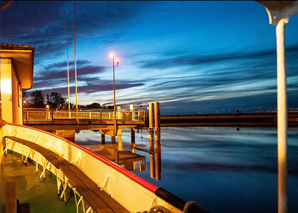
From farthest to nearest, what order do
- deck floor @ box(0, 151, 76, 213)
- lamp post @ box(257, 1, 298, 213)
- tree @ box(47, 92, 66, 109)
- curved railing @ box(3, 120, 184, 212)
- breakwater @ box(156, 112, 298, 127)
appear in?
1. tree @ box(47, 92, 66, 109)
2. breakwater @ box(156, 112, 298, 127)
3. deck floor @ box(0, 151, 76, 213)
4. curved railing @ box(3, 120, 184, 212)
5. lamp post @ box(257, 1, 298, 213)

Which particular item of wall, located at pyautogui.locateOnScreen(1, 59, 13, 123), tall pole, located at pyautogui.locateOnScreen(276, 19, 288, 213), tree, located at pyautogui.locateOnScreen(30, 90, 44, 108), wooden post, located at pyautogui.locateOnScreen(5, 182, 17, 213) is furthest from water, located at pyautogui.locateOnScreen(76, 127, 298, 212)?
tree, located at pyautogui.locateOnScreen(30, 90, 44, 108)

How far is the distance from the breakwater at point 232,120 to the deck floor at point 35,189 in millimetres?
45851

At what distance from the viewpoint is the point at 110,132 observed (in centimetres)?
2262

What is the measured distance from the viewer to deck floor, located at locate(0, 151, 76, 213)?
192 inches

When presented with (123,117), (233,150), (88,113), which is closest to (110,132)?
(123,117)

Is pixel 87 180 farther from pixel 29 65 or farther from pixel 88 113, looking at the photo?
pixel 88 113

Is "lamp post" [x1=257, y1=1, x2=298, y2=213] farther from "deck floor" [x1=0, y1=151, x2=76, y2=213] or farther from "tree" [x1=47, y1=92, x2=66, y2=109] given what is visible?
"tree" [x1=47, y1=92, x2=66, y2=109]

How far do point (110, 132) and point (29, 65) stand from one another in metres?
10.9

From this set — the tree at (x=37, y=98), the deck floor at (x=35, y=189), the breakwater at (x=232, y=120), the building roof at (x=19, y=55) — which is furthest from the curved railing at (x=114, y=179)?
the tree at (x=37, y=98)

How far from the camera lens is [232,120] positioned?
54.2 m

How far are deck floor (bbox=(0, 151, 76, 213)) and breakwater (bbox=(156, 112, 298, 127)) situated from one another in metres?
45.9

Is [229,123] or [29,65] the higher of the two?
[29,65]

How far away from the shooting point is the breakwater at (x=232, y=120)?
49.2 meters

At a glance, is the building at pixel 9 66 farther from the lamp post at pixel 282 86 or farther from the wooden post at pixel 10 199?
the lamp post at pixel 282 86
